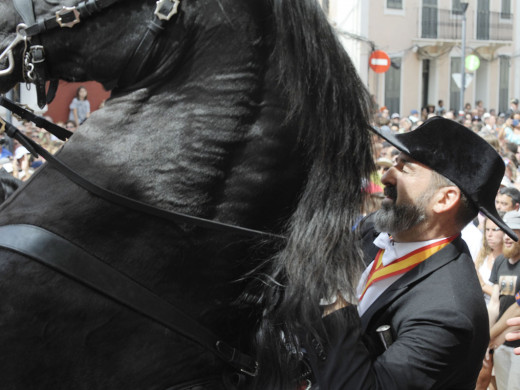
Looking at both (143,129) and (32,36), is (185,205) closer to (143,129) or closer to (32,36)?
(143,129)

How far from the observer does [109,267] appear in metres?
1.84

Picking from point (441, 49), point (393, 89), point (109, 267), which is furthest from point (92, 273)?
point (441, 49)

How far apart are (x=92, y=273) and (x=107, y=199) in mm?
192

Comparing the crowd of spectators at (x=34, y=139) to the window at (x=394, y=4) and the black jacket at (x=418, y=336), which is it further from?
the window at (x=394, y=4)

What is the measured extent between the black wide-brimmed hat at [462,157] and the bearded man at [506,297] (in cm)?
255

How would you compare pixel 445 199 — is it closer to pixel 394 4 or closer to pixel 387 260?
pixel 387 260

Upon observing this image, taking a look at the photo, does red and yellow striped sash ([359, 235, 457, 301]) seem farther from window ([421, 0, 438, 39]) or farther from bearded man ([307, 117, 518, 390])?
window ([421, 0, 438, 39])

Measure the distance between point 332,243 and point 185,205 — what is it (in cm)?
41

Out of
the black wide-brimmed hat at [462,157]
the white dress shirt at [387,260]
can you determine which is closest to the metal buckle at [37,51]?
the black wide-brimmed hat at [462,157]

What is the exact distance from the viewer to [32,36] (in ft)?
6.22

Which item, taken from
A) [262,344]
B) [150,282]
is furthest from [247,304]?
[150,282]

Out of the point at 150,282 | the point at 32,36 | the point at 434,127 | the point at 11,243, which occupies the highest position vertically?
the point at 32,36

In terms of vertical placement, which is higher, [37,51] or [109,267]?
[37,51]

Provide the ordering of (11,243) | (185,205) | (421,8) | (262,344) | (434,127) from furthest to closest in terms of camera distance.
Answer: (421,8) < (434,127) < (262,344) < (185,205) < (11,243)
